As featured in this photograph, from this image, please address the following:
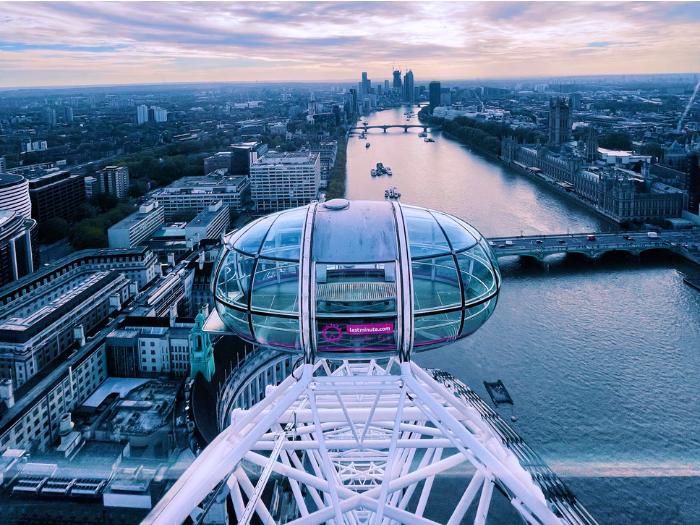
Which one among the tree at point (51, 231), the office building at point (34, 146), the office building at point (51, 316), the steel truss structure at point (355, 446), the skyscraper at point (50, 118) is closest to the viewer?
the steel truss structure at point (355, 446)

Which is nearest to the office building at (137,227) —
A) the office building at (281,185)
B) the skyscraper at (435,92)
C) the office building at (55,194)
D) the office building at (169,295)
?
the office building at (55,194)

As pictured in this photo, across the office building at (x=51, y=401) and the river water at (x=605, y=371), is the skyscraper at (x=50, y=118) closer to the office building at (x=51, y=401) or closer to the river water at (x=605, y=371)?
the river water at (x=605, y=371)

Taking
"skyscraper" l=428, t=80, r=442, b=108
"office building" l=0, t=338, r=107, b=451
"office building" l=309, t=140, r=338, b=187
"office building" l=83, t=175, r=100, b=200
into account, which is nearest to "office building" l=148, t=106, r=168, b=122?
"office building" l=309, t=140, r=338, b=187

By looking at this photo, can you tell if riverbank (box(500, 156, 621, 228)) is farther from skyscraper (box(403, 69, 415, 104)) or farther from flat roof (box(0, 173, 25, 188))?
skyscraper (box(403, 69, 415, 104))

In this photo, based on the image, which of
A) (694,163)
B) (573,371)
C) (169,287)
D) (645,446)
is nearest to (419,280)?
(645,446)

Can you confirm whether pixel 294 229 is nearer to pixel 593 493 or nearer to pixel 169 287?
pixel 593 493

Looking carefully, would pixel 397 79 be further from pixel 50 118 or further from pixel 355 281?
pixel 355 281
